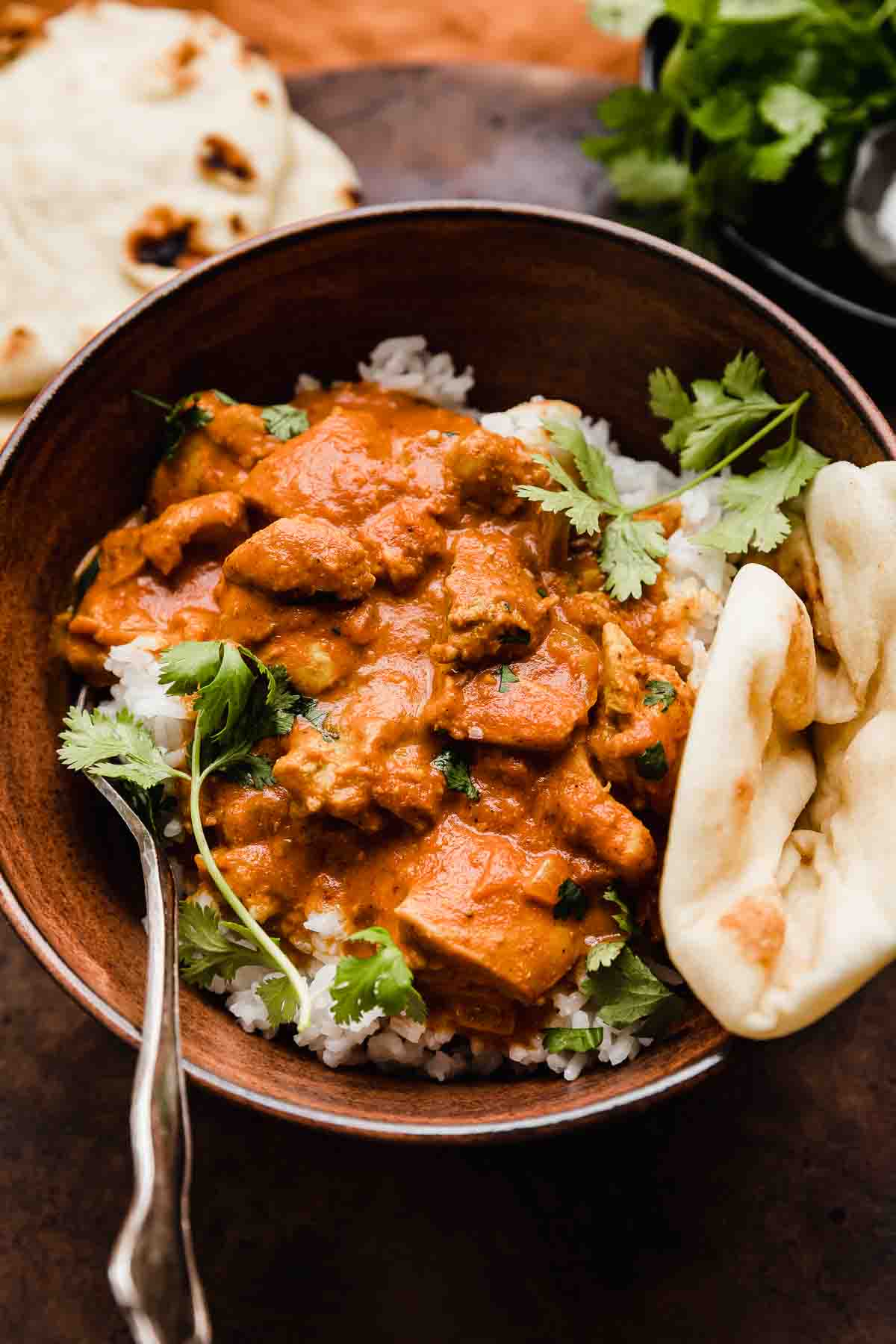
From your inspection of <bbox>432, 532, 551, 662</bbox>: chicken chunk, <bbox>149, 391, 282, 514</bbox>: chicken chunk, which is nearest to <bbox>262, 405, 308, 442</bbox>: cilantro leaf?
<bbox>149, 391, 282, 514</bbox>: chicken chunk

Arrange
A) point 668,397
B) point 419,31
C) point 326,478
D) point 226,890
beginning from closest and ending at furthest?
point 226,890 < point 326,478 < point 668,397 < point 419,31

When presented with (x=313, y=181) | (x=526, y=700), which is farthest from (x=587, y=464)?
(x=313, y=181)

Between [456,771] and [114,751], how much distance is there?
770 millimetres

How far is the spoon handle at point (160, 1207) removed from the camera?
83.2 inches

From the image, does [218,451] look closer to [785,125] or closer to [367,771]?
[367,771]

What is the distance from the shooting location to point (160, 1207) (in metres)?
2.23

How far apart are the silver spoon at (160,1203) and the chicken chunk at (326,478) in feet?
3.58

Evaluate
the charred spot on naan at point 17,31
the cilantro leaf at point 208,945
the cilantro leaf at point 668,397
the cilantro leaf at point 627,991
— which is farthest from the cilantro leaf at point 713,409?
the charred spot on naan at point 17,31

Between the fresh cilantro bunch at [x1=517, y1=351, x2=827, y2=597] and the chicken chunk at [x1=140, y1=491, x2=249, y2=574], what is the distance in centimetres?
69

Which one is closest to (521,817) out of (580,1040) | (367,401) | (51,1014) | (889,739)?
(580,1040)

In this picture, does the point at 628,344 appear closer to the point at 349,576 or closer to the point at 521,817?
the point at 349,576

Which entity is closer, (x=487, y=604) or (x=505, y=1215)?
(x=487, y=604)

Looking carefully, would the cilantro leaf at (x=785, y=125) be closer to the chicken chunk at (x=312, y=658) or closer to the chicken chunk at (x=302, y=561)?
the chicken chunk at (x=302, y=561)

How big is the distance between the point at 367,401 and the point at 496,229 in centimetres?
56
